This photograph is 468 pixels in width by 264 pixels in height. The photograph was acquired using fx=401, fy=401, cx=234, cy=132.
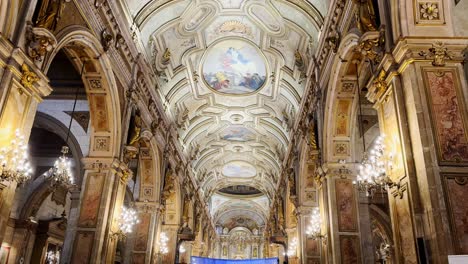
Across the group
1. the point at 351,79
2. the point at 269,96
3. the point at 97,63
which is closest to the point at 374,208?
the point at 269,96

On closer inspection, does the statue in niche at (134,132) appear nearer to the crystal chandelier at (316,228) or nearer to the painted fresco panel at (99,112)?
the painted fresco panel at (99,112)

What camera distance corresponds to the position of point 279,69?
1555cm

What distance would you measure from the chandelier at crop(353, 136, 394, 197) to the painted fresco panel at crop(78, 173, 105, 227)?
645 cm

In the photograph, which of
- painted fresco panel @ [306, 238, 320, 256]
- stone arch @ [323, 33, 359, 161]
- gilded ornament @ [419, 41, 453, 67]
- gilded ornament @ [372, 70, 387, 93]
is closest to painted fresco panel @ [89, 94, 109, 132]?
stone arch @ [323, 33, 359, 161]

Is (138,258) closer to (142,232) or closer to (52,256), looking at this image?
(142,232)

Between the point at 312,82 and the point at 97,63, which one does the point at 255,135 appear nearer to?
the point at 312,82

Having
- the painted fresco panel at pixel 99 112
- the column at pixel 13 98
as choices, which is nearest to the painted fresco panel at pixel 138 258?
the painted fresco panel at pixel 99 112

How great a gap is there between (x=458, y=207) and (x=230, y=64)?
12380mm

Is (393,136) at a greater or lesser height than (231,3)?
lesser

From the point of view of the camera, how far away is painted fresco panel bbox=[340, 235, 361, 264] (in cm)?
953

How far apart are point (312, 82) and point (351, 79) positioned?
231cm

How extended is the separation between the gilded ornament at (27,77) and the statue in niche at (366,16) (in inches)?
215

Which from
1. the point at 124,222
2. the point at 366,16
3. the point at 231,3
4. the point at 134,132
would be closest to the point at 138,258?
the point at 124,222

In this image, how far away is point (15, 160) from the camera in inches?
234
